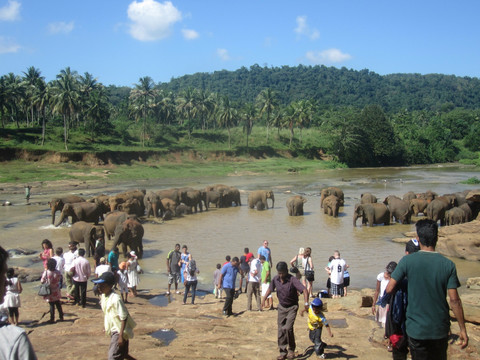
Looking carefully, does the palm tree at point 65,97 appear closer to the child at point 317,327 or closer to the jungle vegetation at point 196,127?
the jungle vegetation at point 196,127

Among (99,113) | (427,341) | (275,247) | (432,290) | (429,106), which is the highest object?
(429,106)

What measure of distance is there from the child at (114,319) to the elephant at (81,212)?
1903 cm

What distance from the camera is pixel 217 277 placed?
12.7 m

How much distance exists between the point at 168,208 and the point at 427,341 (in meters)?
24.5

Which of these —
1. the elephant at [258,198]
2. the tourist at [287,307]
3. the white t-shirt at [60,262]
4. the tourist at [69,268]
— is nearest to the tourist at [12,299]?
the tourist at [69,268]

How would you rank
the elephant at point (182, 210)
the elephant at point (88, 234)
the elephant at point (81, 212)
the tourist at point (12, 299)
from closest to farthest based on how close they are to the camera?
the tourist at point (12, 299) → the elephant at point (88, 234) → the elephant at point (81, 212) → the elephant at point (182, 210)

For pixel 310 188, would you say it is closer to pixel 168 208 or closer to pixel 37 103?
pixel 168 208

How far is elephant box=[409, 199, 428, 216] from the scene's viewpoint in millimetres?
28219

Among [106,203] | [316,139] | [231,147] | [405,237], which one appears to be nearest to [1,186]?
[106,203]

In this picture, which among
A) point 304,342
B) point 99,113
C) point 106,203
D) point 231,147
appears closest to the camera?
point 304,342

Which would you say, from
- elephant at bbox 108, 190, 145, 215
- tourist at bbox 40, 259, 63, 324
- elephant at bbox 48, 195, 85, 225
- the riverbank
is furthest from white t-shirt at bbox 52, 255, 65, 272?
elephant at bbox 48, 195, 85, 225

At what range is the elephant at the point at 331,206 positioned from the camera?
1136 inches

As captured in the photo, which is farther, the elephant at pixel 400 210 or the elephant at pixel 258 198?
the elephant at pixel 258 198

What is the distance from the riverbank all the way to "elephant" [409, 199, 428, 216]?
18632 mm
